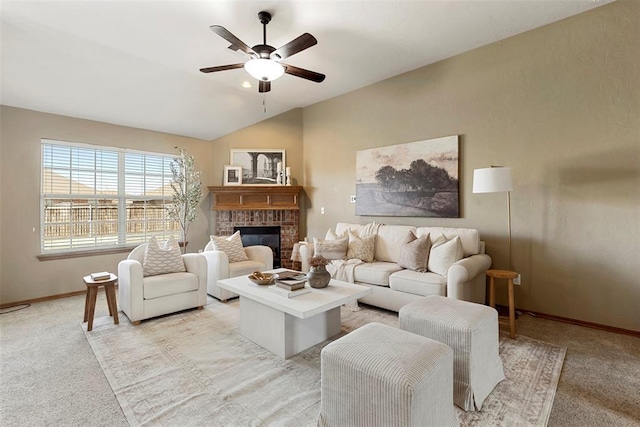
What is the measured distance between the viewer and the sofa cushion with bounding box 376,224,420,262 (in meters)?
3.93

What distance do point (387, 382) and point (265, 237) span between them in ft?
15.0

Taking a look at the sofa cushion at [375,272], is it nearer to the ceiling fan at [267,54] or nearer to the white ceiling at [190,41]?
the ceiling fan at [267,54]

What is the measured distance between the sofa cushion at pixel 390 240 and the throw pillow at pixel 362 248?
0.10 meters

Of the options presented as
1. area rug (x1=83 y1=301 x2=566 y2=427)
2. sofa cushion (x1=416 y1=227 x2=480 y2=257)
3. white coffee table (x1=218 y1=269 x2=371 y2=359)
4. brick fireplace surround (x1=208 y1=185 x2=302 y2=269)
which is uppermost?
brick fireplace surround (x1=208 y1=185 x2=302 y2=269)

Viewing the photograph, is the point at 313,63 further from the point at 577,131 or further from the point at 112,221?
the point at 112,221

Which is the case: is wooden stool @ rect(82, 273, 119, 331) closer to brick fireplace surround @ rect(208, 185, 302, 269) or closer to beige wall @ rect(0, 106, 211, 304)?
beige wall @ rect(0, 106, 211, 304)

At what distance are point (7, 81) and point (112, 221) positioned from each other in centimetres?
214

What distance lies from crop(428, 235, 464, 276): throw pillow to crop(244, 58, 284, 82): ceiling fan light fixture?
2.46m

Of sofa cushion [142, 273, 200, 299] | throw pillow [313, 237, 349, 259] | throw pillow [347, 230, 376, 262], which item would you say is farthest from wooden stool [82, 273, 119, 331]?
throw pillow [347, 230, 376, 262]

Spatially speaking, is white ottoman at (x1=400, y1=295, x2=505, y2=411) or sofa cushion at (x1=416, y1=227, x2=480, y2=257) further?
sofa cushion at (x1=416, y1=227, x2=480, y2=257)

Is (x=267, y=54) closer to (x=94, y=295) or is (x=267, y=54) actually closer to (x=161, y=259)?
(x=161, y=259)

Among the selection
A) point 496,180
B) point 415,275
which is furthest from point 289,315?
point 496,180

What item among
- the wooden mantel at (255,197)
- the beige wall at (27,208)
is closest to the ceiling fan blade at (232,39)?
the wooden mantel at (255,197)

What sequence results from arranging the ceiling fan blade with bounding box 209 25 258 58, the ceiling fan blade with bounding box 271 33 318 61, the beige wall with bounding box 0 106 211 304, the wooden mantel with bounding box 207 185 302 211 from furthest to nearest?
the wooden mantel with bounding box 207 185 302 211 → the beige wall with bounding box 0 106 211 304 → the ceiling fan blade with bounding box 271 33 318 61 → the ceiling fan blade with bounding box 209 25 258 58
